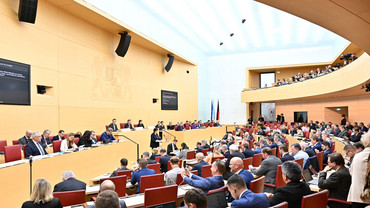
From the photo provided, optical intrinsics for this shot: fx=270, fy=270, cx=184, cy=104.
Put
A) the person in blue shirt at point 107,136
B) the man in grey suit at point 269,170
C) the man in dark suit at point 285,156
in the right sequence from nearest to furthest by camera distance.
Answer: the man in grey suit at point 269,170 → the man in dark suit at point 285,156 → the person in blue shirt at point 107,136

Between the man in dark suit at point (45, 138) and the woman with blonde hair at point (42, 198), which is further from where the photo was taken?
the man in dark suit at point (45, 138)

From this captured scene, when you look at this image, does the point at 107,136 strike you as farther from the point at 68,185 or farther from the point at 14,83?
the point at 68,185

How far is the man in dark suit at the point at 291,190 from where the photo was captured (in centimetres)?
300

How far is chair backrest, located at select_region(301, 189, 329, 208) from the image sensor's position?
275cm

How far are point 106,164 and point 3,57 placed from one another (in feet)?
14.8

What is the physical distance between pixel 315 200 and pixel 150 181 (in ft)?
8.17

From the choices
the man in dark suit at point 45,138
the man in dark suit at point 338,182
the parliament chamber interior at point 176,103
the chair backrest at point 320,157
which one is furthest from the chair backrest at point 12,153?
the chair backrest at point 320,157

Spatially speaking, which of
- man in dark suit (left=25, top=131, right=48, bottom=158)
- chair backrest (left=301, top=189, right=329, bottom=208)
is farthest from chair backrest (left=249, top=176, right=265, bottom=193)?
man in dark suit (left=25, top=131, right=48, bottom=158)

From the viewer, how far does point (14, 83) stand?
8.48 meters

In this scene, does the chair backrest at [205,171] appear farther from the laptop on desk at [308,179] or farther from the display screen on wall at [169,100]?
the display screen on wall at [169,100]

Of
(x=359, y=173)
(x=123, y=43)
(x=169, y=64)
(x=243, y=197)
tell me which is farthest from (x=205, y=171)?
(x=169, y=64)

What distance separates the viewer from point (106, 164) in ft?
26.5

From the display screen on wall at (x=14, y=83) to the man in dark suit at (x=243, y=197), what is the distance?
7881 millimetres

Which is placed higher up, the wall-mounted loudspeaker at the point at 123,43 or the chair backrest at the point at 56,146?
the wall-mounted loudspeaker at the point at 123,43
